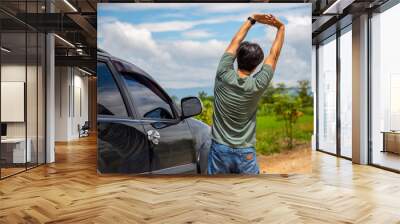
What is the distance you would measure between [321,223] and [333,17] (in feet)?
18.3

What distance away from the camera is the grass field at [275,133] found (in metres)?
6.21

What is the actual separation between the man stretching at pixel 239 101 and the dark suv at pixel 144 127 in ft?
0.77

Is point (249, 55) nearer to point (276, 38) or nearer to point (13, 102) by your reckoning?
point (276, 38)

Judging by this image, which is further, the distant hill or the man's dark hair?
the distant hill

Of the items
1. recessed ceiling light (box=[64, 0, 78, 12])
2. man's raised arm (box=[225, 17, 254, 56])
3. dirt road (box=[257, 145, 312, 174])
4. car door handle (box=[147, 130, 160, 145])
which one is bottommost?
dirt road (box=[257, 145, 312, 174])

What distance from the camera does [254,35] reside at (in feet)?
20.1

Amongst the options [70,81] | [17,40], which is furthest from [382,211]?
[70,81]

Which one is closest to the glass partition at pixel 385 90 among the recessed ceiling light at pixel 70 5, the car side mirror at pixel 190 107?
the car side mirror at pixel 190 107

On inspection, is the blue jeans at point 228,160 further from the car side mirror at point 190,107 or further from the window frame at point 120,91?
the window frame at point 120,91

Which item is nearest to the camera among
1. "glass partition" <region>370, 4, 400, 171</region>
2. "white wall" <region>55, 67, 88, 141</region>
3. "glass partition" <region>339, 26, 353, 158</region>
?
"glass partition" <region>370, 4, 400, 171</region>

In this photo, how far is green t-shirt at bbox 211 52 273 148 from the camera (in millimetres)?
6008

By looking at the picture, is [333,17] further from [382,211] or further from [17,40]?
[17,40]

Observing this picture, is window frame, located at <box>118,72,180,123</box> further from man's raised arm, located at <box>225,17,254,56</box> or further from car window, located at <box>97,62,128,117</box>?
man's raised arm, located at <box>225,17,254,56</box>

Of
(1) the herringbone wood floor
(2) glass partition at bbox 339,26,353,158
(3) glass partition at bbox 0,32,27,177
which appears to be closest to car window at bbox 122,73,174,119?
(1) the herringbone wood floor
